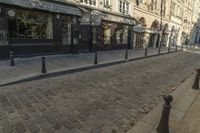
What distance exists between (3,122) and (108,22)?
15.0m

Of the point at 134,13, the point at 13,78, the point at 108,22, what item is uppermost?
the point at 134,13

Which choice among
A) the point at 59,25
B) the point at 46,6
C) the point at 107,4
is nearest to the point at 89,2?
the point at 107,4

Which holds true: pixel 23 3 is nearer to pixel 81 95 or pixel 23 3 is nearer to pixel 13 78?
pixel 13 78

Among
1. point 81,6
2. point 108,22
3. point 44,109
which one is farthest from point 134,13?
point 44,109

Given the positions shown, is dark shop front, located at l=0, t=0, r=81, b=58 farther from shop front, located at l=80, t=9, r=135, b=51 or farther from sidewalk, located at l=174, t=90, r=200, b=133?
sidewalk, located at l=174, t=90, r=200, b=133

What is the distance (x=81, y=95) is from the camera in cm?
573

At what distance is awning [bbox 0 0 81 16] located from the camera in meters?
9.69

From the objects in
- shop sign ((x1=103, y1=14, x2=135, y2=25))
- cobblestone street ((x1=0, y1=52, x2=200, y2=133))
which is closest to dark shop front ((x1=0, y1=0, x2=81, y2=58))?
shop sign ((x1=103, y1=14, x2=135, y2=25))

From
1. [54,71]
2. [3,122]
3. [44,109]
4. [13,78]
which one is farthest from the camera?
[54,71]

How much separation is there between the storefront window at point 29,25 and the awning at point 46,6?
2.09 ft

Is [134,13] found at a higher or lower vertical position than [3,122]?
higher

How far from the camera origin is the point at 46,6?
1110 cm

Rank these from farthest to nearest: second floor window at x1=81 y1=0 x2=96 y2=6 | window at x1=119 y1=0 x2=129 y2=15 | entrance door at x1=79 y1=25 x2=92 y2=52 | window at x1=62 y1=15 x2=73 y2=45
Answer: window at x1=119 y1=0 x2=129 y2=15 → entrance door at x1=79 y1=25 x2=92 y2=52 → second floor window at x1=81 y1=0 x2=96 y2=6 → window at x1=62 y1=15 x2=73 y2=45

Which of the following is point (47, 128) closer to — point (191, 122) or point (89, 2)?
point (191, 122)
